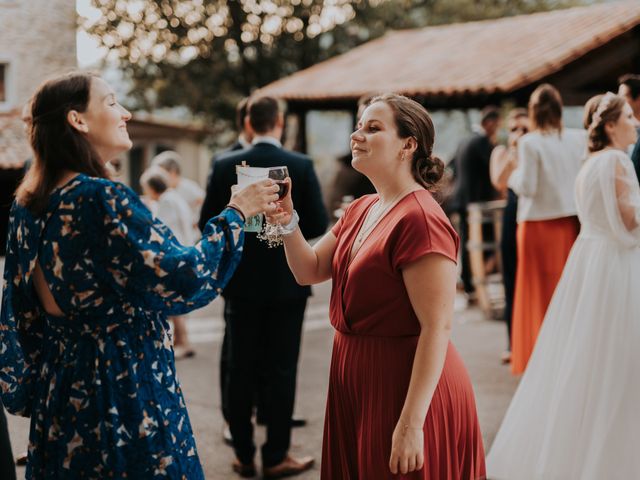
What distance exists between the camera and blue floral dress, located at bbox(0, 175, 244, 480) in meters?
2.14

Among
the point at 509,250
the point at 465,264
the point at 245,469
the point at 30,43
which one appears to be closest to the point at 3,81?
the point at 30,43

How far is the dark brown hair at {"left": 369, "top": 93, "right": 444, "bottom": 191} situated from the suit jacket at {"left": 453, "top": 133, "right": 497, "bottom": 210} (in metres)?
6.24

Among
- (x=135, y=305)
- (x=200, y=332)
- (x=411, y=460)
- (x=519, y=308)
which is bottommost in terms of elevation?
(x=200, y=332)

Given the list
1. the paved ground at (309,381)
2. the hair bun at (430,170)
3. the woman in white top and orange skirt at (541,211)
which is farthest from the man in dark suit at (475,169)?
the hair bun at (430,170)

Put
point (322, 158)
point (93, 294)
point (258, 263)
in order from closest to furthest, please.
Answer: point (93, 294), point (258, 263), point (322, 158)

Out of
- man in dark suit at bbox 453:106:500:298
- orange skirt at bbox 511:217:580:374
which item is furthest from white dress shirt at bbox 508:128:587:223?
man in dark suit at bbox 453:106:500:298

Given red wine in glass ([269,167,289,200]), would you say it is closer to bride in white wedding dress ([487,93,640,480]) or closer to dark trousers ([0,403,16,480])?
dark trousers ([0,403,16,480])

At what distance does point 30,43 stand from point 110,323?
31.1 feet

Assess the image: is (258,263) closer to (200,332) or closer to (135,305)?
(135,305)

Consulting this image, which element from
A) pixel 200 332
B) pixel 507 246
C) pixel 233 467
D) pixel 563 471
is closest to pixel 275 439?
pixel 233 467

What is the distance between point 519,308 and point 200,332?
3875 mm

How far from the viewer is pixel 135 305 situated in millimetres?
2209

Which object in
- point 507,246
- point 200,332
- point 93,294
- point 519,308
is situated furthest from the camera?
point 200,332

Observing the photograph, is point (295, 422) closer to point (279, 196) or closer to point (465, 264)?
point (279, 196)
